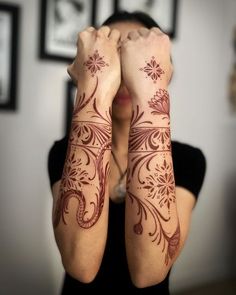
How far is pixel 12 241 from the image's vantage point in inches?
48.5

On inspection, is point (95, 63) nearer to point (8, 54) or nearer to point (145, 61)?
point (145, 61)

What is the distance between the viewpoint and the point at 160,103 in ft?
2.23

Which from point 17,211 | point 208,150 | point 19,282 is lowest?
point 19,282

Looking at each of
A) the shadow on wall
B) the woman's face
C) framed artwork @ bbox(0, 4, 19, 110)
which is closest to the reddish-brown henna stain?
the woman's face

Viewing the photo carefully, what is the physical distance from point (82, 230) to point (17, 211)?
659 mm

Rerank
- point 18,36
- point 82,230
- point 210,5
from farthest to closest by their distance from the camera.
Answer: point 210,5, point 18,36, point 82,230

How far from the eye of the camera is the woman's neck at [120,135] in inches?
34.4

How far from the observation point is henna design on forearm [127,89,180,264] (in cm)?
64

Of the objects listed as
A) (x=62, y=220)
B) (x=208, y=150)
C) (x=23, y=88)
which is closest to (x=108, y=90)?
(x=62, y=220)

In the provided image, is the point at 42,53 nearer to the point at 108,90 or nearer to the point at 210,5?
the point at 108,90

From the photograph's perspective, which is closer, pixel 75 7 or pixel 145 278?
pixel 145 278

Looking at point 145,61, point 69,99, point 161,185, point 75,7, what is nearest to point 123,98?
point 145,61

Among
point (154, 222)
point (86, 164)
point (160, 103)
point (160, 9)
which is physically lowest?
point (154, 222)

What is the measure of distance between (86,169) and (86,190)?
4 centimetres
